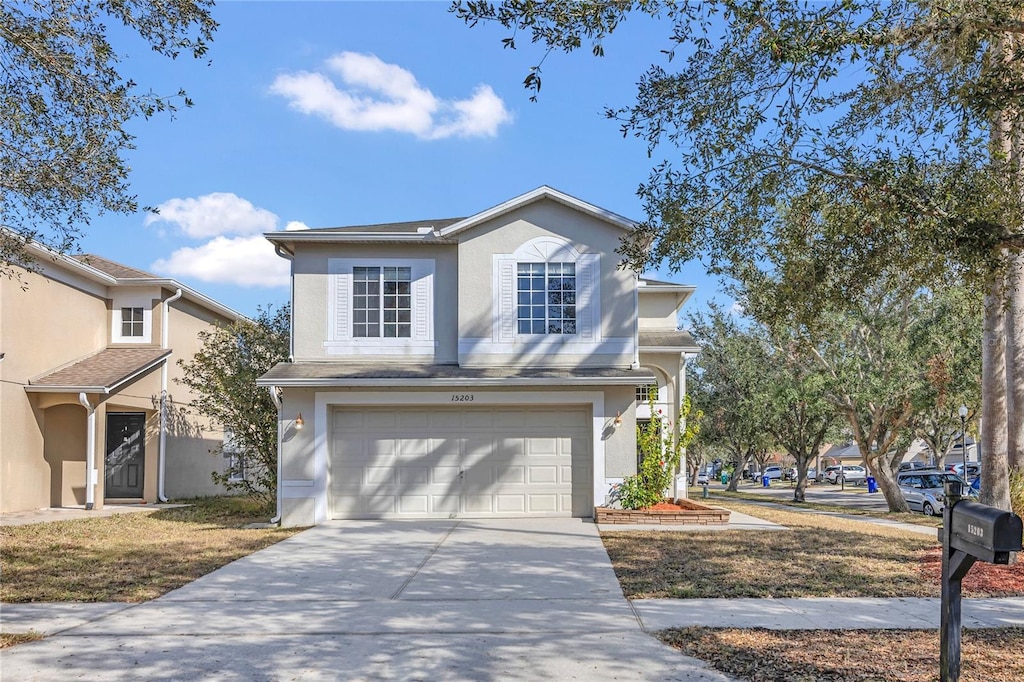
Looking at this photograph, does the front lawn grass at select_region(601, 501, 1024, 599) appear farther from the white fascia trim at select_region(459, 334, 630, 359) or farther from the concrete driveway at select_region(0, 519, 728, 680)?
the white fascia trim at select_region(459, 334, 630, 359)

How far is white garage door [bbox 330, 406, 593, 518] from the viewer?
1586 cm

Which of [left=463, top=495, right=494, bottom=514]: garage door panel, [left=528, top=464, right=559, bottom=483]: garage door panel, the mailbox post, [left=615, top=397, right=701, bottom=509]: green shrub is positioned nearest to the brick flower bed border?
[left=615, top=397, right=701, bottom=509]: green shrub

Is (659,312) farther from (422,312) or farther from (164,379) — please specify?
(164,379)

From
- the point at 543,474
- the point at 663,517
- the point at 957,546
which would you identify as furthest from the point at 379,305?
the point at 957,546

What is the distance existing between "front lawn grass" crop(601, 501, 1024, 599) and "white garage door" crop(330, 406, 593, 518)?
2.46 meters

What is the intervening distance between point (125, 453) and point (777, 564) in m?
17.5

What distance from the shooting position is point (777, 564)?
409 inches

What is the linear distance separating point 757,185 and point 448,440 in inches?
358

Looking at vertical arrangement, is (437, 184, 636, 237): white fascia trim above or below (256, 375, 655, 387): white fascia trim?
above

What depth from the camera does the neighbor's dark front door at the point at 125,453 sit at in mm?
20922

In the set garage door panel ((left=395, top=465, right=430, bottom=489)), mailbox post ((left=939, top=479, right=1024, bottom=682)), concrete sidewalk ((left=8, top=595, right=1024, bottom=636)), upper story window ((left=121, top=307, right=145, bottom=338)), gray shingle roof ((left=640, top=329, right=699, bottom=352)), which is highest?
upper story window ((left=121, top=307, right=145, bottom=338))

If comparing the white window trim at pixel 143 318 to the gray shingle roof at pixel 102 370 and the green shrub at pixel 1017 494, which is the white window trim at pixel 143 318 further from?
the green shrub at pixel 1017 494

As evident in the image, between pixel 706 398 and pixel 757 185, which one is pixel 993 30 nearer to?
pixel 757 185

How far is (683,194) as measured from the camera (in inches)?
346
